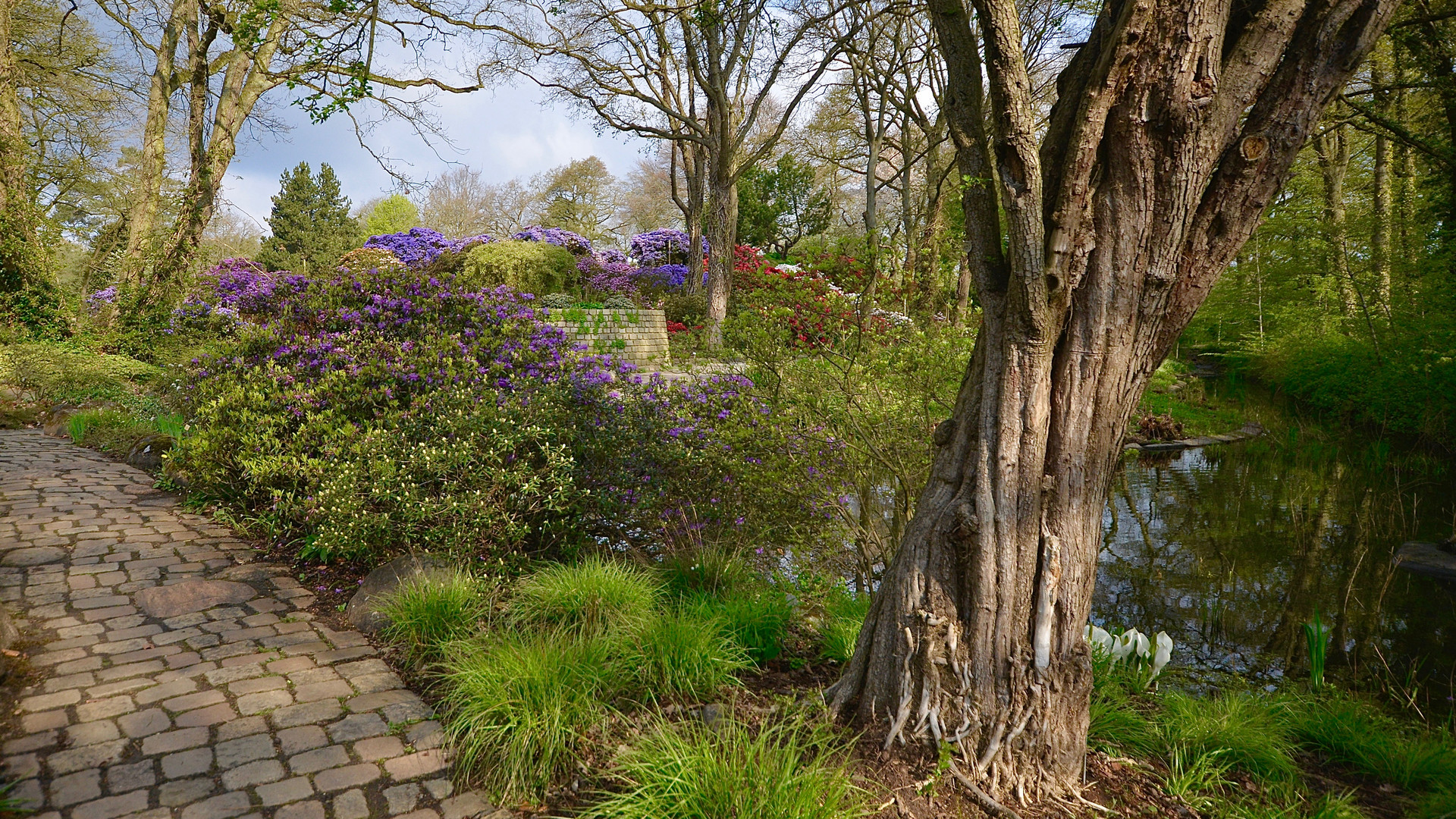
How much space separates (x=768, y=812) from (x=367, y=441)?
3.52 metres

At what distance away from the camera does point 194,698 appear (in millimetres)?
2984

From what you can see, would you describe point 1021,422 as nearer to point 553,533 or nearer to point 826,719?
point 826,719

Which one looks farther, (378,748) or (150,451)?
(150,451)

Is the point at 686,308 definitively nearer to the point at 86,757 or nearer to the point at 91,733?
the point at 91,733

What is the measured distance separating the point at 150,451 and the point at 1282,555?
1047 cm

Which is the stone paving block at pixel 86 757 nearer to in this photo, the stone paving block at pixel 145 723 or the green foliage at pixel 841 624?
the stone paving block at pixel 145 723

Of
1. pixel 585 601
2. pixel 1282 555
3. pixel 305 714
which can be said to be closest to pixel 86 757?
pixel 305 714

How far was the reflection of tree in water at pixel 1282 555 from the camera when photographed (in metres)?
5.16

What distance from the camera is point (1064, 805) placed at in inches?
93.6

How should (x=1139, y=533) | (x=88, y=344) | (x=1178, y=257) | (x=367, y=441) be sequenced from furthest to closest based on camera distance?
(x=88, y=344) → (x=1139, y=533) → (x=367, y=441) → (x=1178, y=257)

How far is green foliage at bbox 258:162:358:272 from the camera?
3394 centimetres

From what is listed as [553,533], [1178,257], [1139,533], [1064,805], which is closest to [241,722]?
[553,533]

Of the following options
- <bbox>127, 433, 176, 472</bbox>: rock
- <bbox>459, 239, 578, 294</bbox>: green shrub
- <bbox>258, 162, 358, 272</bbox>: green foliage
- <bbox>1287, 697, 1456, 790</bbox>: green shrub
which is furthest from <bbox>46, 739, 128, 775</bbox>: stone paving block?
<bbox>258, 162, 358, 272</bbox>: green foliage

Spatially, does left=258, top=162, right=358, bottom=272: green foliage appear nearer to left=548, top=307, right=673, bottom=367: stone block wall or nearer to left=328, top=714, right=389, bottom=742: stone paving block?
left=548, top=307, right=673, bottom=367: stone block wall
